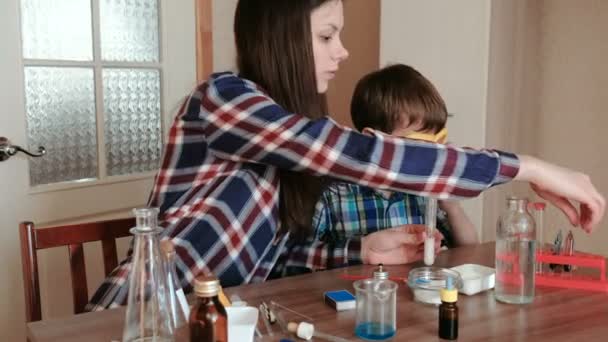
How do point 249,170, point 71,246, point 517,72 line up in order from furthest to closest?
point 517,72 < point 71,246 < point 249,170

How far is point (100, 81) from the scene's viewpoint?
205 centimetres

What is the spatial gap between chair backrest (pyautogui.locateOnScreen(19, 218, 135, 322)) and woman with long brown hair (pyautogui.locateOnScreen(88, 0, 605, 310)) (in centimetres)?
14

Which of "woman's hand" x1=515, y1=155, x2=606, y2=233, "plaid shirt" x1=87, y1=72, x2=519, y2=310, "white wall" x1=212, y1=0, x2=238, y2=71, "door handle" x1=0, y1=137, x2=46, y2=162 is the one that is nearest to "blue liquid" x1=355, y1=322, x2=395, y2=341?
"plaid shirt" x1=87, y1=72, x2=519, y2=310

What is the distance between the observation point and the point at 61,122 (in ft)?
6.50

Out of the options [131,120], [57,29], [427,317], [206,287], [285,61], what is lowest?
[427,317]

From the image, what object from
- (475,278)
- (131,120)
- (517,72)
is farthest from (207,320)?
(517,72)

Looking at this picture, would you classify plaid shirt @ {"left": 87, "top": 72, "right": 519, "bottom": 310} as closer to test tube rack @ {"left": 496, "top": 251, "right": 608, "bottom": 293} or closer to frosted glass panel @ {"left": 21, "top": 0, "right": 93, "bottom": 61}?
test tube rack @ {"left": 496, "top": 251, "right": 608, "bottom": 293}

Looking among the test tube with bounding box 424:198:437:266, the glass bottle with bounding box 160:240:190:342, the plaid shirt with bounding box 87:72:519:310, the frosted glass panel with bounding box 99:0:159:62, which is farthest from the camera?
the frosted glass panel with bounding box 99:0:159:62

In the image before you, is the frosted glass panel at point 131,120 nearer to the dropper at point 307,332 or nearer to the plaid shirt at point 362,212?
the plaid shirt at point 362,212

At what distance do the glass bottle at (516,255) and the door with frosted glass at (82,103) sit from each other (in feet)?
4.63

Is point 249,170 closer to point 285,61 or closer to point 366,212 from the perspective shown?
point 285,61

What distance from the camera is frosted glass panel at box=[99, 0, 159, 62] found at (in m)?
2.06

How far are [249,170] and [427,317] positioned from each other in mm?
399

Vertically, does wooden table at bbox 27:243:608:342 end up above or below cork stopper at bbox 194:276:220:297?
below
